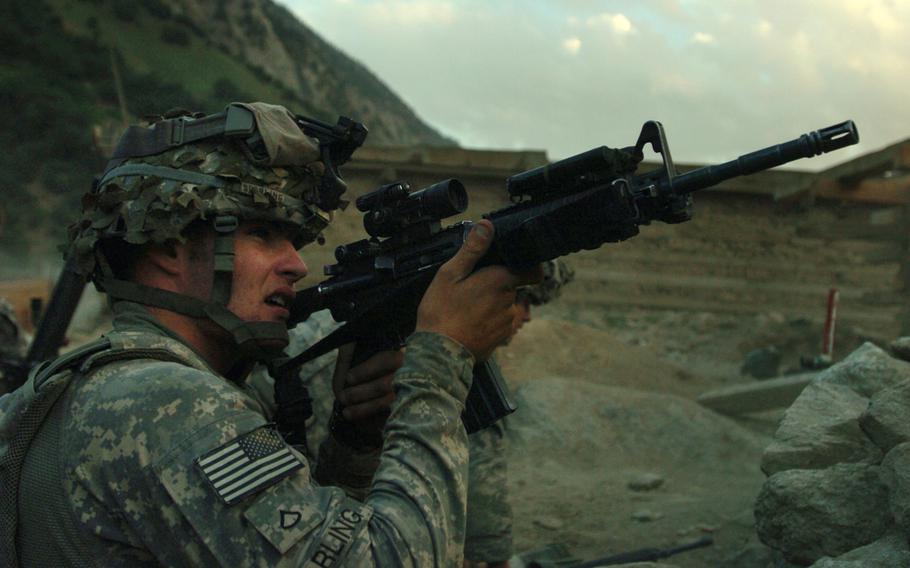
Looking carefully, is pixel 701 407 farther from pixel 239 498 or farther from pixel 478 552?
pixel 239 498

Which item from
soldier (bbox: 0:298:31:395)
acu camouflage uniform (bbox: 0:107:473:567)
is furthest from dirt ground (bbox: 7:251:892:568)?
soldier (bbox: 0:298:31:395)

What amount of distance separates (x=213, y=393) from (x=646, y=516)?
17.2ft

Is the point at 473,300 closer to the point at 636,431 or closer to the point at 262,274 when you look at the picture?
the point at 262,274

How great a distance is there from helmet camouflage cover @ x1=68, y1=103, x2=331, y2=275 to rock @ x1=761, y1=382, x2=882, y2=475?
281 centimetres

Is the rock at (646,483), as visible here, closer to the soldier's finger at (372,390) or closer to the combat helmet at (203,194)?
the soldier's finger at (372,390)

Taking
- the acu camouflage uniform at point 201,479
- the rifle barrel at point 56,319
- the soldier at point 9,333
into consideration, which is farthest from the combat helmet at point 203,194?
the soldier at point 9,333

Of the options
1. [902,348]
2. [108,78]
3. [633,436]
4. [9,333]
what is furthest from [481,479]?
[108,78]

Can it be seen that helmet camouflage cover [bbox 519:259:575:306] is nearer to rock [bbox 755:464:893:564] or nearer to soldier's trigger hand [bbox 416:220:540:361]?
rock [bbox 755:464:893:564]

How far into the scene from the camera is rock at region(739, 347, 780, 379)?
12.8 metres

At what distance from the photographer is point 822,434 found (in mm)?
4176

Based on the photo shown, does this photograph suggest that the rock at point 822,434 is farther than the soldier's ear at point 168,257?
Yes

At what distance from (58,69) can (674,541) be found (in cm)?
4074

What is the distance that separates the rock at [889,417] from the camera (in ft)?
11.0

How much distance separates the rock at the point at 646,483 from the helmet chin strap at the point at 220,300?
5740mm
